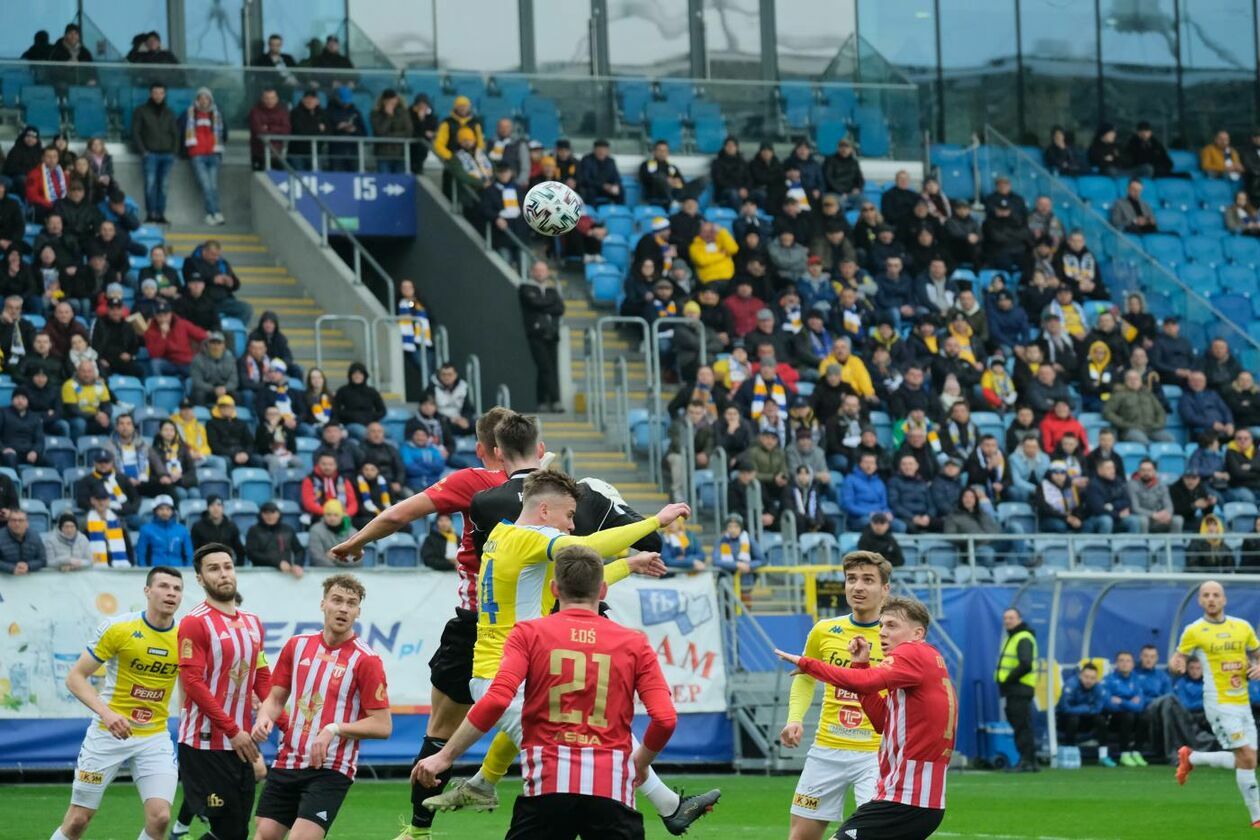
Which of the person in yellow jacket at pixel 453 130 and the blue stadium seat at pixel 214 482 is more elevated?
the person in yellow jacket at pixel 453 130

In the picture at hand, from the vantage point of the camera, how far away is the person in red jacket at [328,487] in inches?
866

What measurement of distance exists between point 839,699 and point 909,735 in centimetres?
205

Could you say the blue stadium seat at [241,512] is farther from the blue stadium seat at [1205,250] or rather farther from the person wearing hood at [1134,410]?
the blue stadium seat at [1205,250]

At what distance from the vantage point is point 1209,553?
82.0 feet

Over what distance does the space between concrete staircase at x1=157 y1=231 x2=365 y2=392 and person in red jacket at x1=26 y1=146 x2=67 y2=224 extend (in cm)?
207

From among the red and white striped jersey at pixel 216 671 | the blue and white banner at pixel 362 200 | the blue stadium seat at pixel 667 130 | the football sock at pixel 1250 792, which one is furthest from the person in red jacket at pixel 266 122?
the red and white striped jersey at pixel 216 671

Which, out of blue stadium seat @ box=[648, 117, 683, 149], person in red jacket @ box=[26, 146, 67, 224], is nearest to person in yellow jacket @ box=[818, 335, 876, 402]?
blue stadium seat @ box=[648, 117, 683, 149]

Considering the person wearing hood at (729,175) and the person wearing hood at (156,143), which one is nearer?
the person wearing hood at (156,143)

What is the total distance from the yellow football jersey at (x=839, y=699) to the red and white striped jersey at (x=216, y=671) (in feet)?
9.55

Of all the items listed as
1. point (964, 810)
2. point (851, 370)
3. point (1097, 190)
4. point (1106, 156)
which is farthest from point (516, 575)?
point (1106, 156)

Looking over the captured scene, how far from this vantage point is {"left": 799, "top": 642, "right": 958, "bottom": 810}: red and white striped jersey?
9898 millimetres

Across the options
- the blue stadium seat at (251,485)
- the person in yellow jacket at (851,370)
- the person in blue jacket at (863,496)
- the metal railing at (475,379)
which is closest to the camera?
the blue stadium seat at (251,485)

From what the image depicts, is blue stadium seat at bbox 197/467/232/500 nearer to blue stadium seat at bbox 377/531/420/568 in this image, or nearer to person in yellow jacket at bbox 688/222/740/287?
blue stadium seat at bbox 377/531/420/568

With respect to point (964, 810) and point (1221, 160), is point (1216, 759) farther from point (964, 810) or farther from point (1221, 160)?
point (1221, 160)
